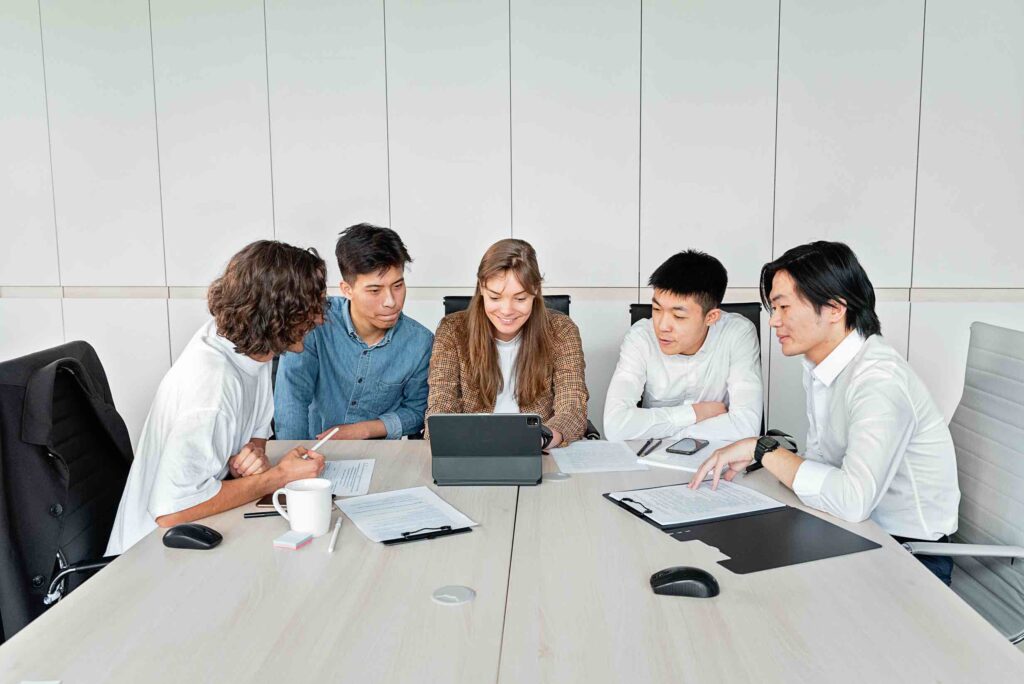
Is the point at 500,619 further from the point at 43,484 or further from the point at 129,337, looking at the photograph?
the point at 129,337

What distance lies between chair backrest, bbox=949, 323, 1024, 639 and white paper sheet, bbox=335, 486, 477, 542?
3.81 feet

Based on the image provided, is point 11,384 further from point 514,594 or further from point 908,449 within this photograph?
point 908,449

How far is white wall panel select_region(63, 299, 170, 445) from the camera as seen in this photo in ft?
13.6

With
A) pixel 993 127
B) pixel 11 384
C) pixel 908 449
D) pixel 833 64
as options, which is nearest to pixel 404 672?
pixel 11 384

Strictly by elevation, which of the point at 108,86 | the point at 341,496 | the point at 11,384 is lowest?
the point at 341,496

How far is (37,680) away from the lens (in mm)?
998

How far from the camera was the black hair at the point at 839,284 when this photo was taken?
181 cm

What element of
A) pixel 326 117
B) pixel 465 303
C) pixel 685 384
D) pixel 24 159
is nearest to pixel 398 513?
pixel 685 384

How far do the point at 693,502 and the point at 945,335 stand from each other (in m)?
2.89

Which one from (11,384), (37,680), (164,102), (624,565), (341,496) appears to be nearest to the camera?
(37,680)

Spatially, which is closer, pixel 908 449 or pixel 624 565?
pixel 624 565

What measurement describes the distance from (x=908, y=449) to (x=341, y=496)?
1302mm

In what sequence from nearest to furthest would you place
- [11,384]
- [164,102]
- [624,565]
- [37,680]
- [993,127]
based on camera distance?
[37,680] → [624,565] → [11,384] → [993,127] → [164,102]

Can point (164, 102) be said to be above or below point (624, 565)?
above
